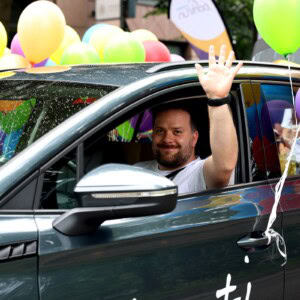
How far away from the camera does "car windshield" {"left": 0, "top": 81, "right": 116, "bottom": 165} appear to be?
2.40 metres

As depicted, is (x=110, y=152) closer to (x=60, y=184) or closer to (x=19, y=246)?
(x=60, y=184)

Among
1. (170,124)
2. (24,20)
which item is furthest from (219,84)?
(24,20)

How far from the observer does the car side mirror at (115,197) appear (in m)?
2.04

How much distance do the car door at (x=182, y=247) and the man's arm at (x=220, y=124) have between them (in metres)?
0.09

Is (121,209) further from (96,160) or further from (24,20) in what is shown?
(24,20)

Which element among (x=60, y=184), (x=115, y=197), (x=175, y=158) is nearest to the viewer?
(x=115, y=197)

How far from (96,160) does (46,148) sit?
65 centimetres

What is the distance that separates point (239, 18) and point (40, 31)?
43.8 feet

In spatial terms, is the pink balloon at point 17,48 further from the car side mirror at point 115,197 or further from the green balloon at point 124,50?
the car side mirror at point 115,197

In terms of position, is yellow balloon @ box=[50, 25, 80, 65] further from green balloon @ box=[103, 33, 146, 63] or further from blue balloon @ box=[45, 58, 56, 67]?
green balloon @ box=[103, 33, 146, 63]

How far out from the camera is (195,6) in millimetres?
8992

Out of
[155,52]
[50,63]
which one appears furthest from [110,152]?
[50,63]

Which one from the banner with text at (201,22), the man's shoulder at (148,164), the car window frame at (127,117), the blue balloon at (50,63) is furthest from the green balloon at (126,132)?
the banner with text at (201,22)

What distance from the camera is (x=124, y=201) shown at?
2070 mm
